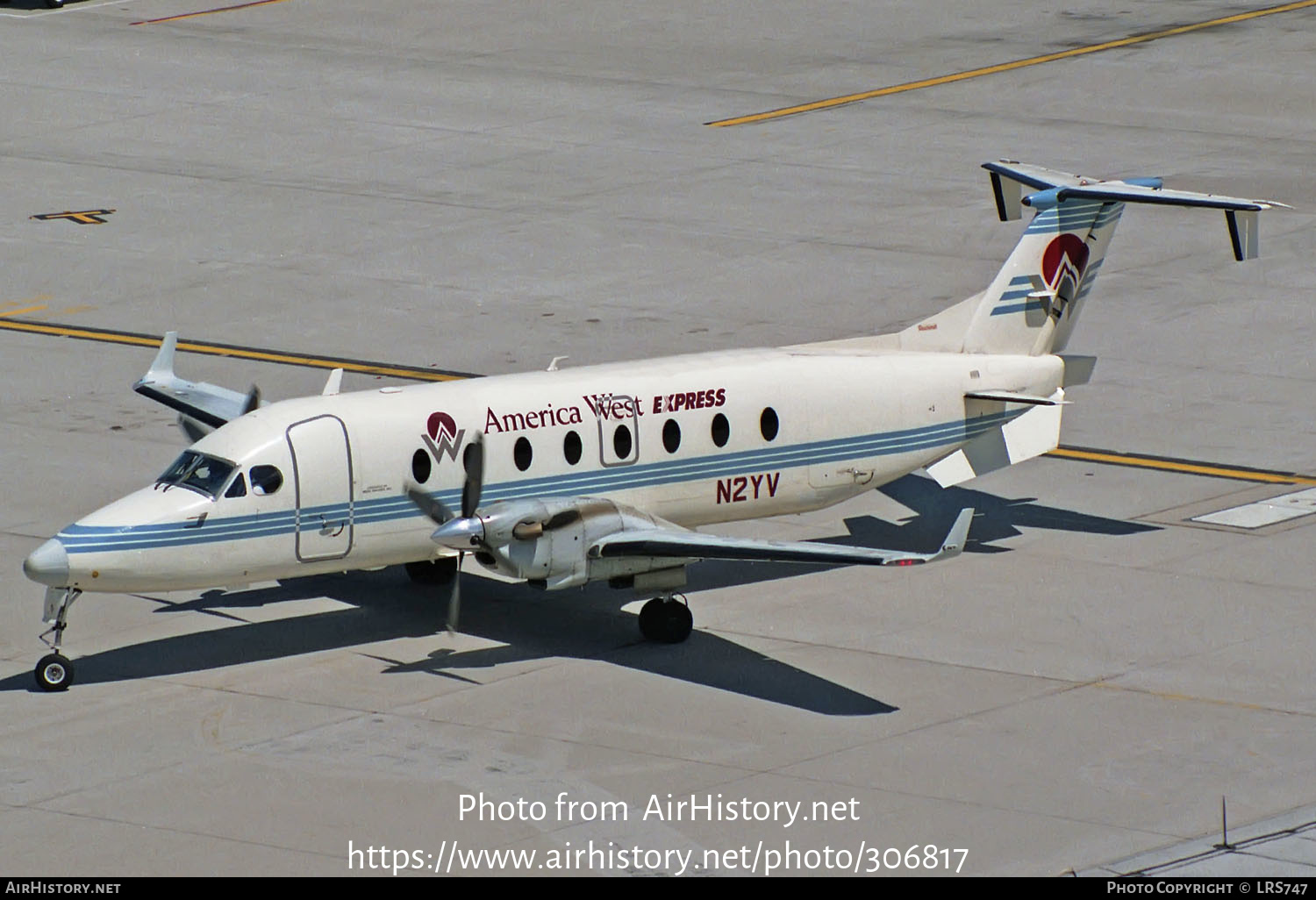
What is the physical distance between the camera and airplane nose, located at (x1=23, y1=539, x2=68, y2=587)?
77.7 feet

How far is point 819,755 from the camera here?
22.5 m

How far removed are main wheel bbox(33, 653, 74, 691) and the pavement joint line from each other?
1281 inches

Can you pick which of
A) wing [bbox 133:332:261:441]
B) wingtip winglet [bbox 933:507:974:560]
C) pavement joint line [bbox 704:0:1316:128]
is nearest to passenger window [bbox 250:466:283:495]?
wing [bbox 133:332:261:441]

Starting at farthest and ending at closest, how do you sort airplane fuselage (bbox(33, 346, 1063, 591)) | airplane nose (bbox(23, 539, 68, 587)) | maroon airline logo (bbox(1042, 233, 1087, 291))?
maroon airline logo (bbox(1042, 233, 1087, 291)) → airplane fuselage (bbox(33, 346, 1063, 591)) → airplane nose (bbox(23, 539, 68, 587))

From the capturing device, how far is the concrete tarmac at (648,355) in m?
21.3

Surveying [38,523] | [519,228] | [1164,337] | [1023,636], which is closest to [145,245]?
[519,228]

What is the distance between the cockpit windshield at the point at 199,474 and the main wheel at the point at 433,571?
3.62m

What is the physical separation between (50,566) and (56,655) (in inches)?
44.4

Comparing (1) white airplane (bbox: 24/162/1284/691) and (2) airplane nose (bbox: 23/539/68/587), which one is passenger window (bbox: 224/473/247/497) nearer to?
(1) white airplane (bbox: 24/162/1284/691)

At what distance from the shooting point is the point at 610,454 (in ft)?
86.4

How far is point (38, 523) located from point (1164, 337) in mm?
19638

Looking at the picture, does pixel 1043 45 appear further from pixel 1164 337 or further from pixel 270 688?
pixel 270 688

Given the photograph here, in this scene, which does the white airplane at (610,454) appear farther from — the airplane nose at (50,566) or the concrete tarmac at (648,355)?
the concrete tarmac at (648,355)

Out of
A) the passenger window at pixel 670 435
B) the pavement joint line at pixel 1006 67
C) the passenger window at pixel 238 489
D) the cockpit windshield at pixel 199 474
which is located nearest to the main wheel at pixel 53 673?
the cockpit windshield at pixel 199 474
